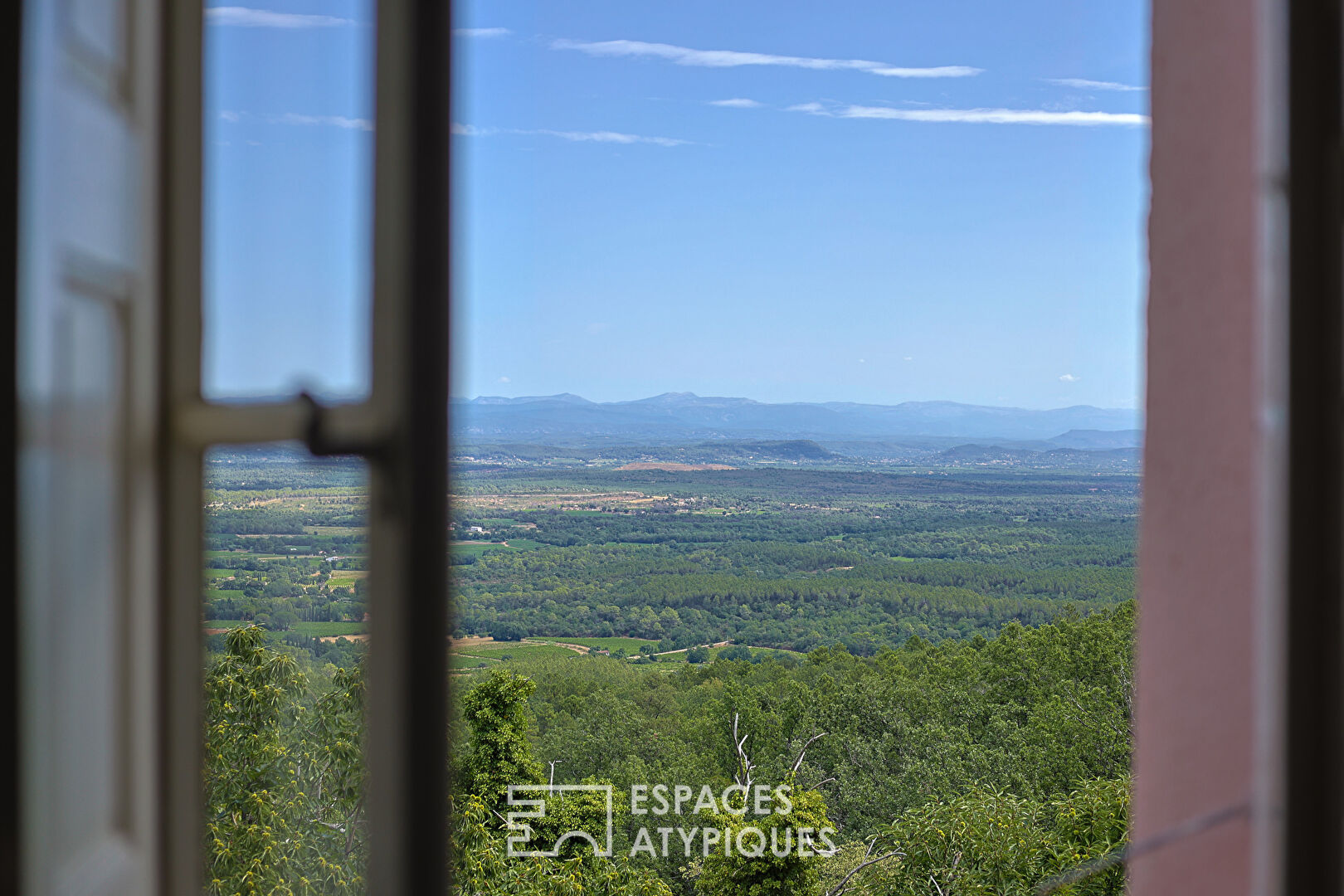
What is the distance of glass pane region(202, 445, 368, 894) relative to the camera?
511mm

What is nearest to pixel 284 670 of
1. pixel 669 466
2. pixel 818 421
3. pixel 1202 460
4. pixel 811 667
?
pixel 1202 460

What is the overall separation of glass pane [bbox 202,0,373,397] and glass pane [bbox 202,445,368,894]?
6 centimetres

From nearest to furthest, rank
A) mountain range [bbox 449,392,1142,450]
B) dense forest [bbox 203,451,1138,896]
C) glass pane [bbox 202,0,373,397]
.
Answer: glass pane [bbox 202,0,373,397] < dense forest [bbox 203,451,1138,896] < mountain range [bbox 449,392,1142,450]

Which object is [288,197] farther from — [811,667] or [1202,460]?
[811,667]

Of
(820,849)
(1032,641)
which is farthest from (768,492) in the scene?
(820,849)

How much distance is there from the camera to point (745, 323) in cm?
2361

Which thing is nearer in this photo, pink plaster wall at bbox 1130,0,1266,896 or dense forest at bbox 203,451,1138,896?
pink plaster wall at bbox 1130,0,1266,896

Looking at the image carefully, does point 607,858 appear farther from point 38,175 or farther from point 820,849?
point 38,175

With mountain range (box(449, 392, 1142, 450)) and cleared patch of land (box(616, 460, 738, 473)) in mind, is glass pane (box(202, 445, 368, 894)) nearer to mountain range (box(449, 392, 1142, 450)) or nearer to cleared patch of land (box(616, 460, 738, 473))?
cleared patch of land (box(616, 460, 738, 473))

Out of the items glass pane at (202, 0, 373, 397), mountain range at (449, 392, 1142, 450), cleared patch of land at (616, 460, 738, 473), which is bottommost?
cleared patch of land at (616, 460, 738, 473)

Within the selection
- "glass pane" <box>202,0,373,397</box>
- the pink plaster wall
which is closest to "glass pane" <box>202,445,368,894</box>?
"glass pane" <box>202,0,373,397</box>

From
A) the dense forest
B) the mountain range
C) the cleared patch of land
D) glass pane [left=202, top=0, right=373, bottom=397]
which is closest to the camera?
glass pane [left=202, top=0, right=373, bottom=397]

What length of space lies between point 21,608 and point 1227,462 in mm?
737

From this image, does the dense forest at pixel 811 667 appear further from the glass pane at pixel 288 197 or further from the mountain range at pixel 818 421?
the glass pane at pixel 288 197
